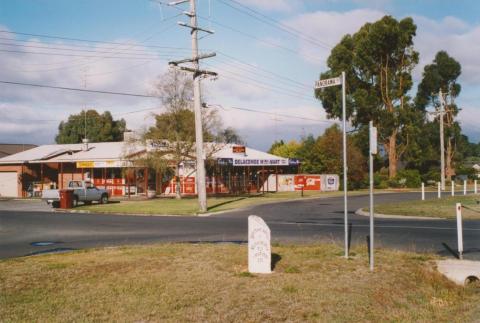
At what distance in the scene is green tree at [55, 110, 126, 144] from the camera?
82.2 meters

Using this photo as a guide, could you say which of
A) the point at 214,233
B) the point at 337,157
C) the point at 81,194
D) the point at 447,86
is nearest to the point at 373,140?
the point at 214,233

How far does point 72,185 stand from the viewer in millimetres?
36344

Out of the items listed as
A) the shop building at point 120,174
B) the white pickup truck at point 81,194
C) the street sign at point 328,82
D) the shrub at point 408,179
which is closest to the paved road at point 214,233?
the street sign at point 328,82

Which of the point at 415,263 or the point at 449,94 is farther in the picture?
the point at 449,94

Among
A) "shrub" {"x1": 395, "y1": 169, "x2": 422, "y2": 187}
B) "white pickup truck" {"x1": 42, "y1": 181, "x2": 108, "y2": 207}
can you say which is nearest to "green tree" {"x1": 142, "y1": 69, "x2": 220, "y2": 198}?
"white pickup truck" {"x1": 42, "y1": 181, "x2": 108, "y2": 207}

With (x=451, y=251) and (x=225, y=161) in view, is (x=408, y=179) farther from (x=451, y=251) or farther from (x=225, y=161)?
(x=451, y=251)

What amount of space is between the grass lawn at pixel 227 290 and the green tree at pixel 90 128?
7401cm

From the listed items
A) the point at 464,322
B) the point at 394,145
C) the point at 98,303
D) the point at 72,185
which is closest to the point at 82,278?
the point at 98,303

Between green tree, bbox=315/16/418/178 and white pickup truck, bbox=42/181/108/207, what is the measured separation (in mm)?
27831

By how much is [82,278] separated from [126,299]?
1.77m

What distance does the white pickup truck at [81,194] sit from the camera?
3366cm

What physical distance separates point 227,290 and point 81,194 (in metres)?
29.0

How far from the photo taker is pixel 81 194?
3478cm

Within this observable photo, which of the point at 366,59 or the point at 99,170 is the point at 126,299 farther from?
the point at 366,59
